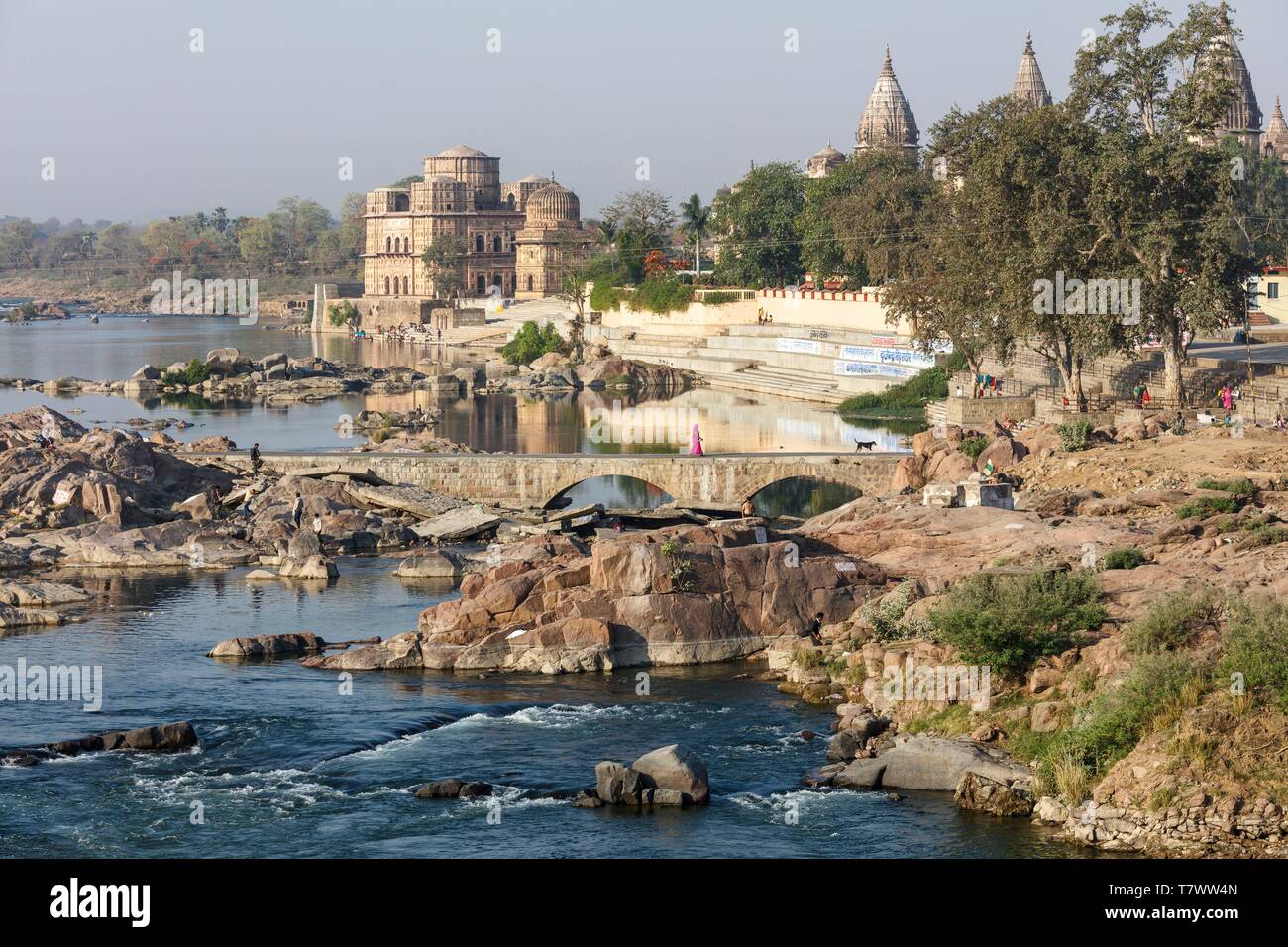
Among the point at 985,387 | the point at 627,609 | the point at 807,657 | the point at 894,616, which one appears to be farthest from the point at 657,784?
the point at 985,387

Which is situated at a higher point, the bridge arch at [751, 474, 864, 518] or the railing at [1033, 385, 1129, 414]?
the railing at [1033, 385, 1129, 414]

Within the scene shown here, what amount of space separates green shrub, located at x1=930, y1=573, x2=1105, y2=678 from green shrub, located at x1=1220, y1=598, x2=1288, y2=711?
3031 millimetres

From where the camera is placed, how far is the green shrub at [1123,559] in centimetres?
3106

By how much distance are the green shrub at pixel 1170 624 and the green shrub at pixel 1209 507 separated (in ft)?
27.9

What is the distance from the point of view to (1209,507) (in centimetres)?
3488

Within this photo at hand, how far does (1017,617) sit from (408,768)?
938cm

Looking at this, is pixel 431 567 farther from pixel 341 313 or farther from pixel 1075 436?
→ pixel 341 313

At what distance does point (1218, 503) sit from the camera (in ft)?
115

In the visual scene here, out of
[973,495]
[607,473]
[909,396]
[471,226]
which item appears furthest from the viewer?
[471,226]

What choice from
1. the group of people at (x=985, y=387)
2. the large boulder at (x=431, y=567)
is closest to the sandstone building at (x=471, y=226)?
the group of people at (x=985, y=387)

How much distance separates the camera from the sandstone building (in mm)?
140500

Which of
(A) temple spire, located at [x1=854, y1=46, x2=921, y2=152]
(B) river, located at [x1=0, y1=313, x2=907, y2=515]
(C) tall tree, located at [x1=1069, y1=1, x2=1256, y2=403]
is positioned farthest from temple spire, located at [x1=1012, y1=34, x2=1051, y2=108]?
(C) tall tree, located at [x1=1069, y1=1, x2=1256, y2=403]

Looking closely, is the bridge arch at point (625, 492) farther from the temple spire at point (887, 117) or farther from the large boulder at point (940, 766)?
the temple spire at point (887, 117)

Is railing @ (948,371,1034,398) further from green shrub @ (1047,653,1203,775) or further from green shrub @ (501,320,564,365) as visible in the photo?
green shrub @ (501,320,564,365)
